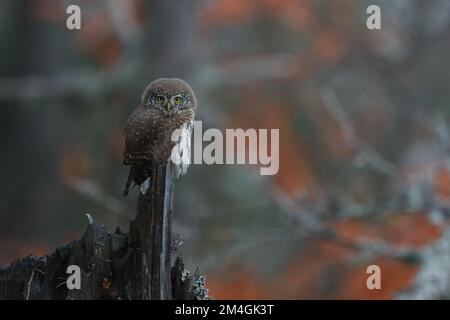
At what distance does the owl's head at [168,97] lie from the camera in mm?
5250

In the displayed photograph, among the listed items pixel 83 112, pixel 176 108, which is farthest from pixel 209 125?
pixel 176 108

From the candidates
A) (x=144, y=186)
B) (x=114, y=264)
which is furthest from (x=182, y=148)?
(x=114, y=264)

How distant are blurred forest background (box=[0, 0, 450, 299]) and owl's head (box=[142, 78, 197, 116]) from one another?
7973mm

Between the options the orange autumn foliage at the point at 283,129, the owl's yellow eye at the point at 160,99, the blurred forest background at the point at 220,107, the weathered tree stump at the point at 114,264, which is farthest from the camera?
the orange autumn foliage at the point at 283,129

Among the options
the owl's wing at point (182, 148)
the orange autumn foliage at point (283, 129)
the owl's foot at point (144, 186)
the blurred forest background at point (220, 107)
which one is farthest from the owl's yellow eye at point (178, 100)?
the orange autumn foliage at point (283, 129)

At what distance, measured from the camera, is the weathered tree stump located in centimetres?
477

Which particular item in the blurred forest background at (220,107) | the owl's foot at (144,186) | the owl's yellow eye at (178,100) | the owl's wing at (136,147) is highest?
the blurred forest background at (220,107)

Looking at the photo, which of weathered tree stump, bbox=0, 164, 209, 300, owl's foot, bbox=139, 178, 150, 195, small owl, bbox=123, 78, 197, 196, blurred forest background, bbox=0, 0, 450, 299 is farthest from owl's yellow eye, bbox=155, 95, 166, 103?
blurred forest background, bbox=0, 0, 450, 299

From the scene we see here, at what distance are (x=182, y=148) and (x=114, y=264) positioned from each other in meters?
0.83

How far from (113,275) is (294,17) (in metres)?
19.2

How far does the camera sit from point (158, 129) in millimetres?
5254

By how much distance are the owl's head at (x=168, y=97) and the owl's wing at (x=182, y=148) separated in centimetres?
11

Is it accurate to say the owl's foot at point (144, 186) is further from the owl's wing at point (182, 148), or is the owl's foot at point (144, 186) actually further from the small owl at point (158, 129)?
the owl's wing at point (182, 148)

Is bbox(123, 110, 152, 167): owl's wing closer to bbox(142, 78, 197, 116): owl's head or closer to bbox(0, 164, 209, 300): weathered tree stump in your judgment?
bbox(142, 78, 197, 116): owl's head
